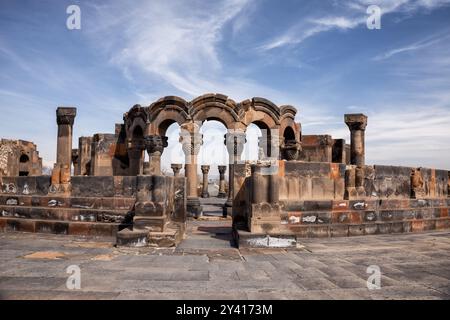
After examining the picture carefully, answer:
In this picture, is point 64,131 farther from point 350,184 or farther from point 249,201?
point 350,184

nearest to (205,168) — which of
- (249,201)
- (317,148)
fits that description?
(317,148)

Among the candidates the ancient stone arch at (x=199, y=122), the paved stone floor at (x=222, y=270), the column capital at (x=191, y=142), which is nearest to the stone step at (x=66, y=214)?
the paved stone floor at (x=222, y=270)

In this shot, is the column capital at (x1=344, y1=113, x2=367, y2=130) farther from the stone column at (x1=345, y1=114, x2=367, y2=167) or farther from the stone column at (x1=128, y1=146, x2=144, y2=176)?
the stone column at (x1=128, y1=146, x2=144, y2=176)

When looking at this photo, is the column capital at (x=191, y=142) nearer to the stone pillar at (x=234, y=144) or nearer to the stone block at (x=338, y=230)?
the stone pillar at (x=234, y=144)

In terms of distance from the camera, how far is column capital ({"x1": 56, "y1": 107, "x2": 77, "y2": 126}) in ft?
31.2

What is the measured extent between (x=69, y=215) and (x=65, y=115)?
A: 3.61 metres

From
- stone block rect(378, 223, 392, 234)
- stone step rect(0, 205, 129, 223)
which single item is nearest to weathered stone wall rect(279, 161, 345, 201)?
stone block rect(378, 223, 392, 234)

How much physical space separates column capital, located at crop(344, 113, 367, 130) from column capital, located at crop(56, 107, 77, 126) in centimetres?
875

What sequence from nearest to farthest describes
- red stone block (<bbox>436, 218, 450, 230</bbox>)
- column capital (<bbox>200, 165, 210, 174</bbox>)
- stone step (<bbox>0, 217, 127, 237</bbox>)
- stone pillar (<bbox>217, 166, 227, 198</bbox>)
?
1. stone step (<bbox>0, 217, 127, 237</bbox>)
2. red stone block (<bbox>436, 218, 450, 230</bbox>)
3. stone pillar (<bbox>217, 166, 227, 198</bbox>)
4. column capital (<bbox>200, 165, 210, 174</bbox>)

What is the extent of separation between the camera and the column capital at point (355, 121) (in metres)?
11.4

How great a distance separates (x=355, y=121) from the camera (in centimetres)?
1145

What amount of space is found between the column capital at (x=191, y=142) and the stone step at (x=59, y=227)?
18.1ft
